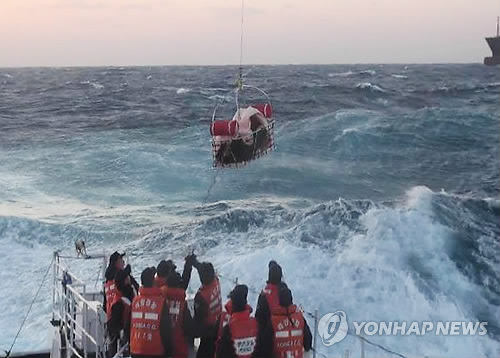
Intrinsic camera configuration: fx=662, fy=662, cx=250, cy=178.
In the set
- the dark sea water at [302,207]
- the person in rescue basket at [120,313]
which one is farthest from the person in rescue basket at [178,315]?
the dark sea water at [302,207]

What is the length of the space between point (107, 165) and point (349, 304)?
9.92 metres

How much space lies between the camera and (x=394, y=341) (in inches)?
354

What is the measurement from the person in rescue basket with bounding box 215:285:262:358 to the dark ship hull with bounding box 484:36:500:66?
8.79ft

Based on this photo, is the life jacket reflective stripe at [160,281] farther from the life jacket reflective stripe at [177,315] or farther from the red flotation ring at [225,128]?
the red flotation ring at [225,128]

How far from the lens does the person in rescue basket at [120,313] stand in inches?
216

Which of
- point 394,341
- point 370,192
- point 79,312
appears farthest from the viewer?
point 370,192

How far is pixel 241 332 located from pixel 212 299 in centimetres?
80

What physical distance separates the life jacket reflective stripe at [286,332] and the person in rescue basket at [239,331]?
8.2 inches

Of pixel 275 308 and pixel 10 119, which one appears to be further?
pixel 10 119

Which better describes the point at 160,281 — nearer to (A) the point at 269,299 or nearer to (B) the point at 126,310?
(B) the point at 126,310

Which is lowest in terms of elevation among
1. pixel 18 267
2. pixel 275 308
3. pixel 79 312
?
pixel 18 267

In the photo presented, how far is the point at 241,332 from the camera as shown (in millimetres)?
4676

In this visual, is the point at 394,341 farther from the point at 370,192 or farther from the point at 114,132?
the point at 114,132

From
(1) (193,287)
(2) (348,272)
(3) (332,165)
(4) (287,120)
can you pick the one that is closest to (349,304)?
(2) (348,272)
